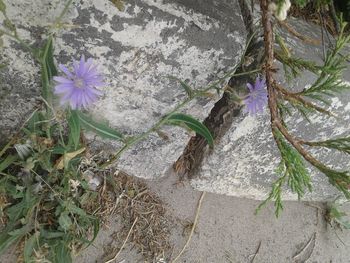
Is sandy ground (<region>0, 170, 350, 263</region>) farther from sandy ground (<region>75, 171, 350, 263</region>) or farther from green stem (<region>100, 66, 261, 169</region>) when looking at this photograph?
green stem (<region>100, 66, 261, 169</region>)

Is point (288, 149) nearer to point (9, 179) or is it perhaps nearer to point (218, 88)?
point (218, 88)

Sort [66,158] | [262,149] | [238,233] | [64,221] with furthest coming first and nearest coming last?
1. [238,233]
2. [262,149]
3. [64,221]
4. [66,158]

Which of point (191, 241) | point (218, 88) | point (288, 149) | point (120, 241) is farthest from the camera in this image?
point (191, 241)

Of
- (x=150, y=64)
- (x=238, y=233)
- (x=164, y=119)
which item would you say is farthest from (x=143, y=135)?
(x=238, y=233)

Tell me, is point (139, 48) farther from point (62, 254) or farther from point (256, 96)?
point (62, 254)

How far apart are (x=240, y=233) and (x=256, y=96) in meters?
0.72

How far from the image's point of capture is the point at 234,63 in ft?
4.74

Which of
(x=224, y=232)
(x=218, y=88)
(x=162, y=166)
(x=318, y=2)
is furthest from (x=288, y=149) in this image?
(x=224, y=232)

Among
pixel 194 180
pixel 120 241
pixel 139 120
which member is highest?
pixel 139 120

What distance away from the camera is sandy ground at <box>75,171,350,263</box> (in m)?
1.82

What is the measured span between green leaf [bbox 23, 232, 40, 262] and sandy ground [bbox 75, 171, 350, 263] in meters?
0.24

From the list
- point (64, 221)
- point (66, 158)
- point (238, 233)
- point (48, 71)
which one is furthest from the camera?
point (238, 233)

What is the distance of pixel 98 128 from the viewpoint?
1.43 m

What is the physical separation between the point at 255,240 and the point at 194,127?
0.68m
